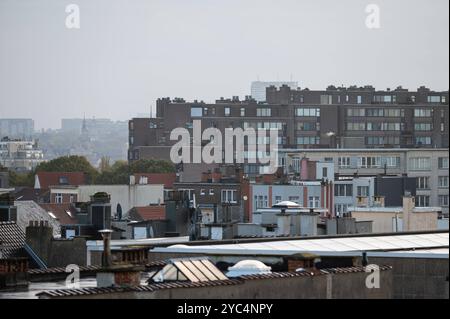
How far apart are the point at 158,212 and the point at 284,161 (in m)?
45.0

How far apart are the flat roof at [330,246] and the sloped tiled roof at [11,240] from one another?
361 inches

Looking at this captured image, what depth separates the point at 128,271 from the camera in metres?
37.2

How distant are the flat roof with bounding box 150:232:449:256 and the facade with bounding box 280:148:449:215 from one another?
79.2m

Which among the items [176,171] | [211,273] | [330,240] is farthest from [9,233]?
[176,171]

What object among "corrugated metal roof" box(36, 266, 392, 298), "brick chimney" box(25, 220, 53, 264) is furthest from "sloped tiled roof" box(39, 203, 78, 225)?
"corrugated metal roof" box(36, 266, 392, 298)

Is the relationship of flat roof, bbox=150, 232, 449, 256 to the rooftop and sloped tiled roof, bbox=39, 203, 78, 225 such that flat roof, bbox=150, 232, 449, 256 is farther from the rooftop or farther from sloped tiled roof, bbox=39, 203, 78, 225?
sloped tiled roof, bbox=39, 203, 78, 225

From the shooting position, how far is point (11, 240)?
64375 millimetres

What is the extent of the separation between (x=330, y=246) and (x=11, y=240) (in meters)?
13.1

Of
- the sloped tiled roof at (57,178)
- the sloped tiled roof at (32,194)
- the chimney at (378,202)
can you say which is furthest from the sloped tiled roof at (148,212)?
the sloped tiled roof at (57,178)

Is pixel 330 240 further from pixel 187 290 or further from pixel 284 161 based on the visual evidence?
pixel 284 161

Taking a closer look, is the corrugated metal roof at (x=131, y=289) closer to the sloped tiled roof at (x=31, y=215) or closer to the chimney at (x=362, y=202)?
the sloped tiled roof at (x=31, y=215)

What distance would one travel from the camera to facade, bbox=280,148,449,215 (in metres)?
140

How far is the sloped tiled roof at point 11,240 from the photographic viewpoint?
62344 mm

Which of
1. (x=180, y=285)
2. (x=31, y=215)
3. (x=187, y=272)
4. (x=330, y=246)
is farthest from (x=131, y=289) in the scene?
(x=31, y=215)
